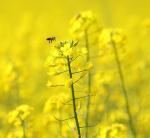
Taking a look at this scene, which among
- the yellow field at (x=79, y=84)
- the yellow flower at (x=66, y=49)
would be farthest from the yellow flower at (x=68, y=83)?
the yellow flower at (x=66, y=49)

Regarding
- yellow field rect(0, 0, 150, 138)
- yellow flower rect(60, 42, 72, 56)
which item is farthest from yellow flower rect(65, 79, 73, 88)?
yellow flower rect(60, 42, 72, 56)

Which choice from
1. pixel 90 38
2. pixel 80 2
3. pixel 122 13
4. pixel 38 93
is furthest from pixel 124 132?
pixel 80 2

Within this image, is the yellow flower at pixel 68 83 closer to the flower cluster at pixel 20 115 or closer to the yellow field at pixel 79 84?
the yellow field at pixel 79 84

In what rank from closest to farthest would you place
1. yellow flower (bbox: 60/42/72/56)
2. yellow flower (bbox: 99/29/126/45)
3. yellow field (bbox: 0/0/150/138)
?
yellow flower (bbox: 60/42/72/56)
yellow field (bbox: 0/0/150/138)
yellow flower (bbox: 99/29/126/45)

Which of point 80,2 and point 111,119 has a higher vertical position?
point 80,2

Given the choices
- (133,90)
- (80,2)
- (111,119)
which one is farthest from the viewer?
(80,2)

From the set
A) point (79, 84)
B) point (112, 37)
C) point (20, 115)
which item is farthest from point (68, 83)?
point (112, 37)

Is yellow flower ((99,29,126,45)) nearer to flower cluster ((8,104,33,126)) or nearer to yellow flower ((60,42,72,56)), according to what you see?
flower cluster ((8,104,33,126))

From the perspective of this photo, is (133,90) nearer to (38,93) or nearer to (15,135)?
(38,93)
